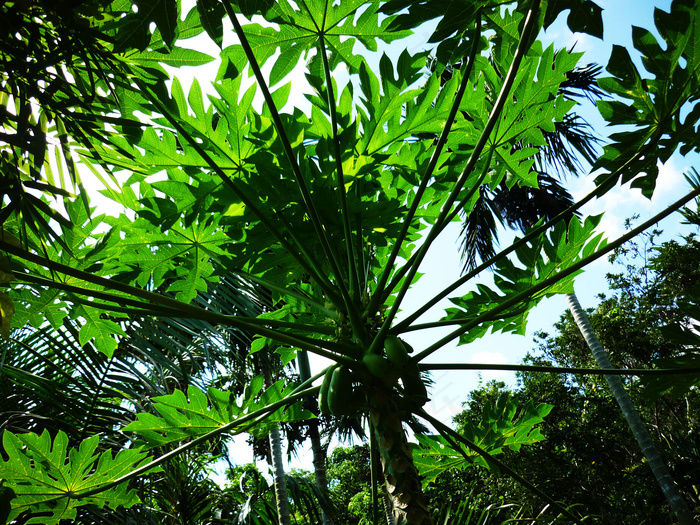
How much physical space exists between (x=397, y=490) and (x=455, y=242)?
961 centimetres

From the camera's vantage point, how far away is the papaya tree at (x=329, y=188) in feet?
5.16

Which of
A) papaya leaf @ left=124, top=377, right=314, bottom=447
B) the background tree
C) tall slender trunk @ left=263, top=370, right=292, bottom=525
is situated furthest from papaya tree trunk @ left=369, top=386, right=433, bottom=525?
the background tree

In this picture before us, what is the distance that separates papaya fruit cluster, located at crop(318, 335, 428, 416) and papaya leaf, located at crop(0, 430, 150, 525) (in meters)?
0.95

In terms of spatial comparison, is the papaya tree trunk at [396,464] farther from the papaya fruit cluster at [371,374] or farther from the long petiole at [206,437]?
the long petiole at [206,437]

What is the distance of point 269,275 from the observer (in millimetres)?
2420

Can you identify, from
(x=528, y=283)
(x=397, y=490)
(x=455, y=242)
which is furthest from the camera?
(x=455, y=242)

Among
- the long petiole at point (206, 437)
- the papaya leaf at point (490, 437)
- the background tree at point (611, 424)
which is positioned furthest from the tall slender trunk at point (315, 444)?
the long petiole at point (206, 437)

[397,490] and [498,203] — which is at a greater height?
[498,203]

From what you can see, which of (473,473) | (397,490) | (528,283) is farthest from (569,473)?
(397,490)

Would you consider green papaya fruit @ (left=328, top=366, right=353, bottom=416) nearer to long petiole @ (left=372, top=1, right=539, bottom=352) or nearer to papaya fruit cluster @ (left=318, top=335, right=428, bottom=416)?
papaya fruit cluster @ (left=318, top=335, right=428, bottom=416)

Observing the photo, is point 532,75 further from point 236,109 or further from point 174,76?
point 174,76

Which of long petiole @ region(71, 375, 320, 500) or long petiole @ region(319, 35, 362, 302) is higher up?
long petiole @ region(319, 35, 362, 302)

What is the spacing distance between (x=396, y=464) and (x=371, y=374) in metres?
0.27

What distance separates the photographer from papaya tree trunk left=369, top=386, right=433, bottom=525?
1.51 meters
